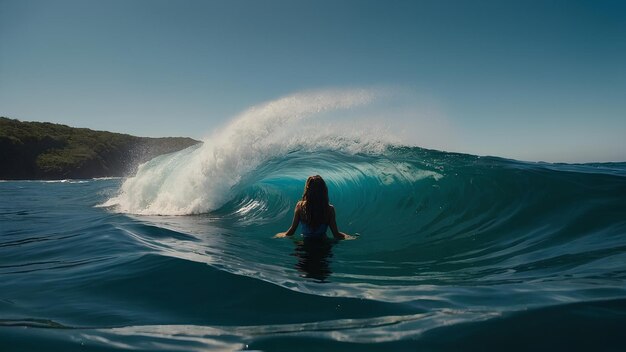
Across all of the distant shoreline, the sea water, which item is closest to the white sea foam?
the sea water

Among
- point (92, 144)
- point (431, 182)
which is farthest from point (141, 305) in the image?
point (92, 144)

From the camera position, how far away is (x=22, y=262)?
4914mm

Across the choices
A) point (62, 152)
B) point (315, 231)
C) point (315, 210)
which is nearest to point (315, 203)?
point (315, 210)

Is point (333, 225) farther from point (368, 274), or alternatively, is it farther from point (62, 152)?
point (62, 152)

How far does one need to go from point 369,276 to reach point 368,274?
11cm

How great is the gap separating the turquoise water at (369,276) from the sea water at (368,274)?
18mm

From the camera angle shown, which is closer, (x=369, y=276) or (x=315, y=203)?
(x=369, y=276)

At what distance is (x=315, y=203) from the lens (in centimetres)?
633

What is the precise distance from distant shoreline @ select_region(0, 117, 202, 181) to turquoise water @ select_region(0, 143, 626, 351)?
197 ft

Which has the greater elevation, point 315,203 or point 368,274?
point 315,203

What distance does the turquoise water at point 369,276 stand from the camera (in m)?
2.35

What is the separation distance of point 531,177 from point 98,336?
8058 mm

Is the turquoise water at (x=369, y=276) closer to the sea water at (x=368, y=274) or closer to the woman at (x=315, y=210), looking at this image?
the sea water at (x=368, y=274)

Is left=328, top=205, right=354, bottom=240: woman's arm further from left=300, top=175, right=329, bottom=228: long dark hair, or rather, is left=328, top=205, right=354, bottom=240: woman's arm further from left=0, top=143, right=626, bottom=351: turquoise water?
left=0, top=143, right=626, bottom=351: turquoise water
